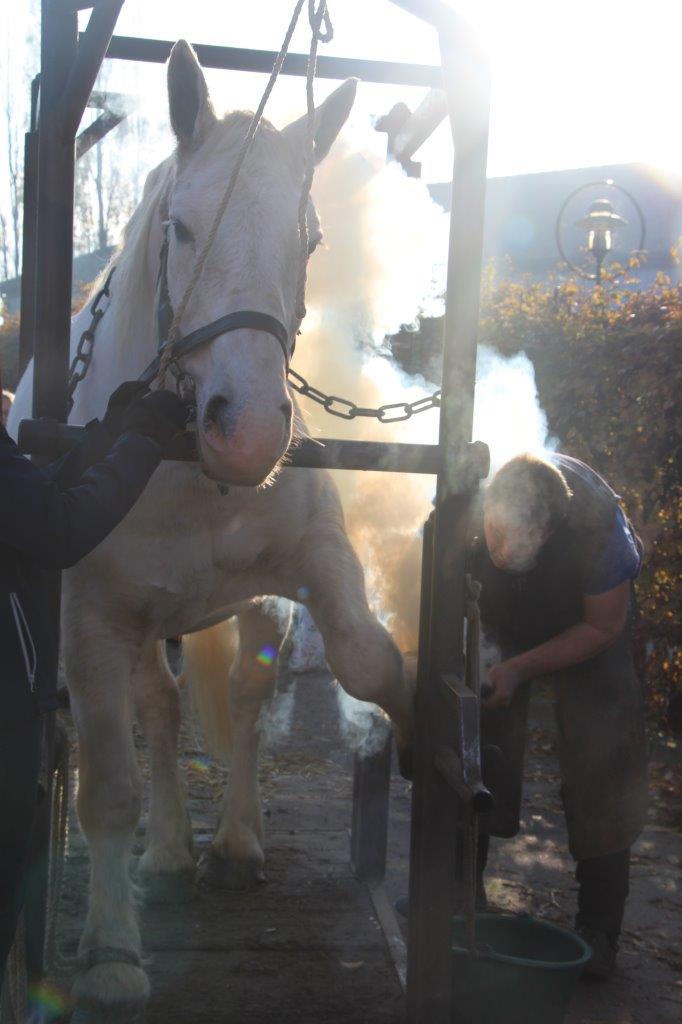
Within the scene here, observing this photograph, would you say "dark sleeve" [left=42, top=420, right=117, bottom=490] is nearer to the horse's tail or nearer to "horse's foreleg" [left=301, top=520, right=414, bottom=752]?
"horse's foreleg" [left=301, top=520, right=414, bottom=752]

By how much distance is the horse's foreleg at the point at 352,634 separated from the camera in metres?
3.05

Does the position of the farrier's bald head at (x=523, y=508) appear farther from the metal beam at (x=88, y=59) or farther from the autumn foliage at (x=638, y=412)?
the autumn foliage at (x=638, y=412)

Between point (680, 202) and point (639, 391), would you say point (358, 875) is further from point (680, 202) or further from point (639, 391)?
point (680, 202)

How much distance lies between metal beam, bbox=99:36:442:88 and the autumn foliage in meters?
2.87

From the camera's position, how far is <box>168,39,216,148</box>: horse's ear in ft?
8.55

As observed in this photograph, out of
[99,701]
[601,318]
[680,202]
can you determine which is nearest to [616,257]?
[680,202]

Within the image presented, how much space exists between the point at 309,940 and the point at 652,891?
1.55 metres

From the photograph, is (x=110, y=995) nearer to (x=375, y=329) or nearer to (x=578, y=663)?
(x=578, y=663)

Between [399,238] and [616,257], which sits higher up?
[616,257]

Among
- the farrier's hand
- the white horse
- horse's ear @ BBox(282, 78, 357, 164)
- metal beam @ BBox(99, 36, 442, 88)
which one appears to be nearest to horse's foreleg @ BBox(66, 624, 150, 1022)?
the white horse

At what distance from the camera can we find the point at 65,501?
7.00 feet

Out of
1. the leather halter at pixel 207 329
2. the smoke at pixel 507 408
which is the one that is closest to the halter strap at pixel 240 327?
the leather halter at pixel 207 329

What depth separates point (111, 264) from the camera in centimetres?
372

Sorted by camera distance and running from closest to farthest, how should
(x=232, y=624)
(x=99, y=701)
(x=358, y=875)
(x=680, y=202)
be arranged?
1. (x=99, y=701)
2. (x=358, y=875)
3. (x=232, y=624)
4. (x=680, y=202)
